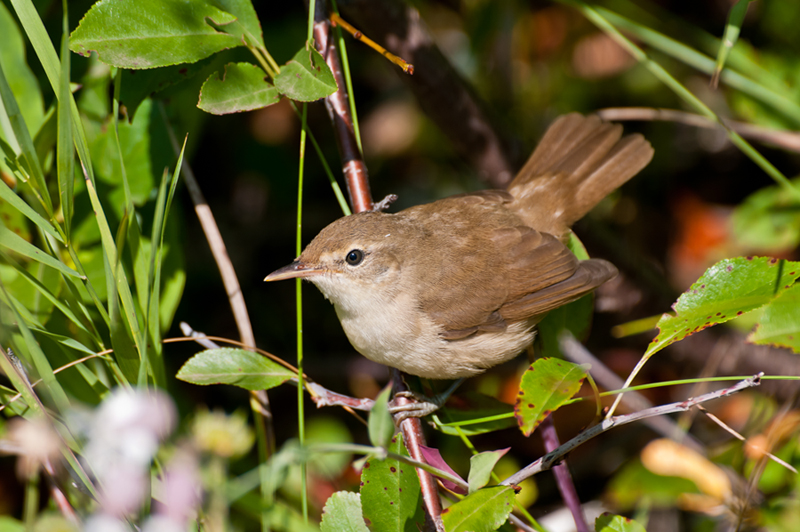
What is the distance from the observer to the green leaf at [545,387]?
1.48 m

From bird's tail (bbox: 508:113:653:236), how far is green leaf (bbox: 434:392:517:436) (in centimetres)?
100

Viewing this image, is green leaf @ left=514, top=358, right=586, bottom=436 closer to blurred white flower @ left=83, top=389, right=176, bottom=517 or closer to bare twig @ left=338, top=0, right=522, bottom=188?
blurred white flower @ left=83, top=389, right=176, bottom=517

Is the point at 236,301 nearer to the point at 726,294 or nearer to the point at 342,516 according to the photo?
the point at 342,516

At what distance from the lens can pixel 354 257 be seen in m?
2.43

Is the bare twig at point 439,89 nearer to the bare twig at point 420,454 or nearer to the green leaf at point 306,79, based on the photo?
the green leaf at point 306,79

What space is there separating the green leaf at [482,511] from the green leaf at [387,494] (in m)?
0.17

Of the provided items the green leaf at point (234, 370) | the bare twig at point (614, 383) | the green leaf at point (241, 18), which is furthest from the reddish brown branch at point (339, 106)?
the bare twig at point (614, 383)

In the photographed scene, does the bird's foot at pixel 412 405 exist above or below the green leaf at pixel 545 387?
below

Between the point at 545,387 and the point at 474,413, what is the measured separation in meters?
0.75

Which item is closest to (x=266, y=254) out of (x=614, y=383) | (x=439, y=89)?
(x=439, y=89)

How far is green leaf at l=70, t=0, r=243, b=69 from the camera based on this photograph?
176 centimetres

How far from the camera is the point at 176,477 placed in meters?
1.02

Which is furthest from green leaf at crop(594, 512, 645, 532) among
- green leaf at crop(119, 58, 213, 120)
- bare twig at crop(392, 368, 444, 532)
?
green leaf at crop(119, 58, 213, 120)

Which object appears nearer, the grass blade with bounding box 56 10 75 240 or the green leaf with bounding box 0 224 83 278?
the grass blade with bounding box 56 10 75 240
